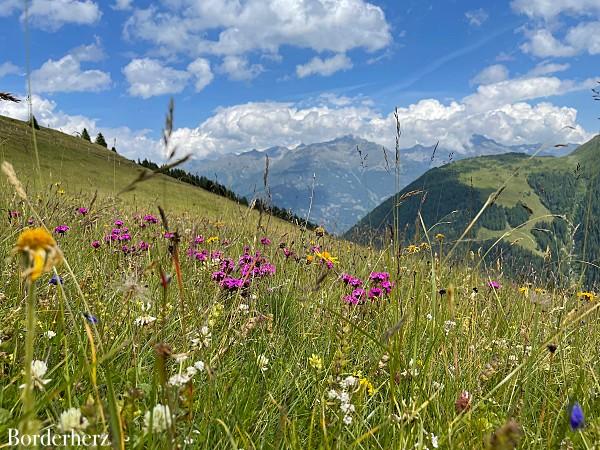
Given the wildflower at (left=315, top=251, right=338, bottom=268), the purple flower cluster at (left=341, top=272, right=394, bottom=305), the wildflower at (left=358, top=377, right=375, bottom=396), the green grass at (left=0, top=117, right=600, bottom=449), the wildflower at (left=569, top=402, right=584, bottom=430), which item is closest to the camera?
the wildflower at (left=569, top=402, right=584, bottom=430)

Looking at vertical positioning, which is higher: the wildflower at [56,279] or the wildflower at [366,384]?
the wildflower at [56,279]

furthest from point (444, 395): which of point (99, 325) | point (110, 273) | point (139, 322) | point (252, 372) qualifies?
point (110, 273)

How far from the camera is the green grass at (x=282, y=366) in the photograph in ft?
5.55

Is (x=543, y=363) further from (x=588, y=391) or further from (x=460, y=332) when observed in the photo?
(x=460, y=332)

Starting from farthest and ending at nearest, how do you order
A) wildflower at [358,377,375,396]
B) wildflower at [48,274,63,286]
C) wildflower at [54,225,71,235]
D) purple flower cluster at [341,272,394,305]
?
wildflower at [54,225,71,235], purple flower cluster at [341,272,394,305], wildflower at [358,377,375,396], wildflower at [48,274,63,286]

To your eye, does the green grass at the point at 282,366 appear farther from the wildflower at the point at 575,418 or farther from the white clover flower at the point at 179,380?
the wildflower at the point at 575,418

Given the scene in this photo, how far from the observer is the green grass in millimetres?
1690

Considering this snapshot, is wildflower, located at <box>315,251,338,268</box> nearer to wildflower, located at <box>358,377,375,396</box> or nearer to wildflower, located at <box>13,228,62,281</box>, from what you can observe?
wildflower, located at <box>358,377,375,396</box>

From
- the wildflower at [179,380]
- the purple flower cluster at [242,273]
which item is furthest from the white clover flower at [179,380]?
the purple flower cluster at [242,273]

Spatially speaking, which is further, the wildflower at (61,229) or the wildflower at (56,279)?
the wildflower at (61,229)

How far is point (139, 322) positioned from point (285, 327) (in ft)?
4.42

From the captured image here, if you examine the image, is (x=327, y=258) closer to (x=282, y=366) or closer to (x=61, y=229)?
(x=282, y=366)

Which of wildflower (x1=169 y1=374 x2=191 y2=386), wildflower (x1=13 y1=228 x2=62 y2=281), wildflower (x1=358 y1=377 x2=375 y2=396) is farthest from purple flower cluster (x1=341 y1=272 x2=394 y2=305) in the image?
wildflower (x1=13 y1=228 x2=62 y2=281)

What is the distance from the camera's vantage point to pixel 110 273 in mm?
3734
